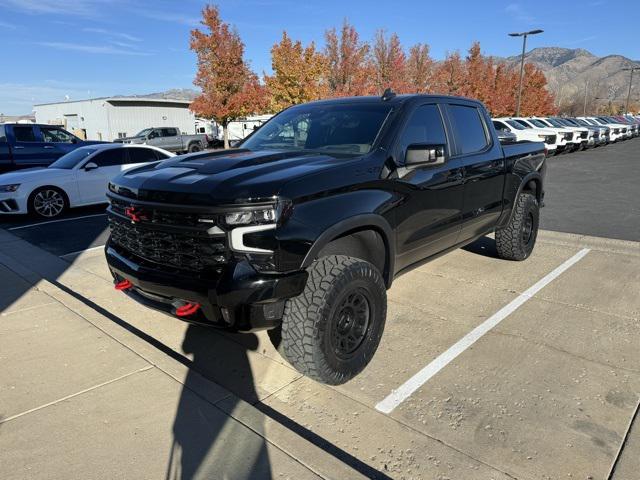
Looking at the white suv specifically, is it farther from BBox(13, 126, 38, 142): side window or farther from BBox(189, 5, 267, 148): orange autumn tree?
BBox(13, 126, 38, 142): side window

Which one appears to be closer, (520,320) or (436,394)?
(436,394)

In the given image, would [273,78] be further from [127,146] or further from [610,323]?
[610,323]

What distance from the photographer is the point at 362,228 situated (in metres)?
3.24

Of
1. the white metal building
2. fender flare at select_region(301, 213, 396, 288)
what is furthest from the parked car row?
the white metal building

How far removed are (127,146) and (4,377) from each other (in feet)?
25.1

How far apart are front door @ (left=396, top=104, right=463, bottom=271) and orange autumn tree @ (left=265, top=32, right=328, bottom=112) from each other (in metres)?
22.8

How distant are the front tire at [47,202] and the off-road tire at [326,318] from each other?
25.9 ft

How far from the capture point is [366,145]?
3555 millimetres

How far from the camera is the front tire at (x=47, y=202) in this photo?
893cm

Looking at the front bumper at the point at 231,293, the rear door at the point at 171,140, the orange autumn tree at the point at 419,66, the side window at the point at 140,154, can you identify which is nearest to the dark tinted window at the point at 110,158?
the side window at the point at 140,154

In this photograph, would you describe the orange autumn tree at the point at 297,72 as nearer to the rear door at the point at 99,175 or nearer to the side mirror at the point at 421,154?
the rear door at the point at 99,175

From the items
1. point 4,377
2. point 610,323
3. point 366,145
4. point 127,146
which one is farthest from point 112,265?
point 127,146

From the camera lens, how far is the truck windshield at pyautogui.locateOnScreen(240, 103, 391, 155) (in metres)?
3.66

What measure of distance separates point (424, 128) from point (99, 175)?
7739mm
